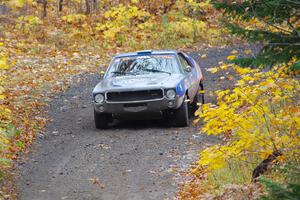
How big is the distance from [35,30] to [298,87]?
19.6m

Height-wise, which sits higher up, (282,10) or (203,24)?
(282,10)

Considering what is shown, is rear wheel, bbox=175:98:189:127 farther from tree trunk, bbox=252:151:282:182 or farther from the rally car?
tree trunk, bbox=252:151:282:182

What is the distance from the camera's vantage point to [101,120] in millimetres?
12211

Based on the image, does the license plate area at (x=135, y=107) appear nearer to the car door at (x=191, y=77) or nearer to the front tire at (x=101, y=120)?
the front tire at (x=101, y=120)

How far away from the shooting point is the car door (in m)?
12.5

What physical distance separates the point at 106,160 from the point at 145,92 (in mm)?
2109

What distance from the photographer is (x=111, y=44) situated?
25.3 metres

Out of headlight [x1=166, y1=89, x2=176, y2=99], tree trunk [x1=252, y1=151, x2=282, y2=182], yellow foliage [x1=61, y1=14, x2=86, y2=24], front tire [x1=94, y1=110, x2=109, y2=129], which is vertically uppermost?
tree trunk [x1=252, y1=151, x2=282, y2=182]

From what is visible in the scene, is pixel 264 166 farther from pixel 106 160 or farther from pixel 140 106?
pixel 140 106

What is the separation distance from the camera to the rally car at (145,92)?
38.3 feet

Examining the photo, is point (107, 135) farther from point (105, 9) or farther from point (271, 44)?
point (105, 9)

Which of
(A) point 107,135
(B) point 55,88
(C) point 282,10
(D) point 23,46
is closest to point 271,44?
(C) point 282,10

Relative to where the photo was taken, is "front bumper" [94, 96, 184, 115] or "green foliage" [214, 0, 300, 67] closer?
"green foliage" [214, 0, 300, 67]

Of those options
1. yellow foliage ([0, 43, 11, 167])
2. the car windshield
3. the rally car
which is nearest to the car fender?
the rally car
